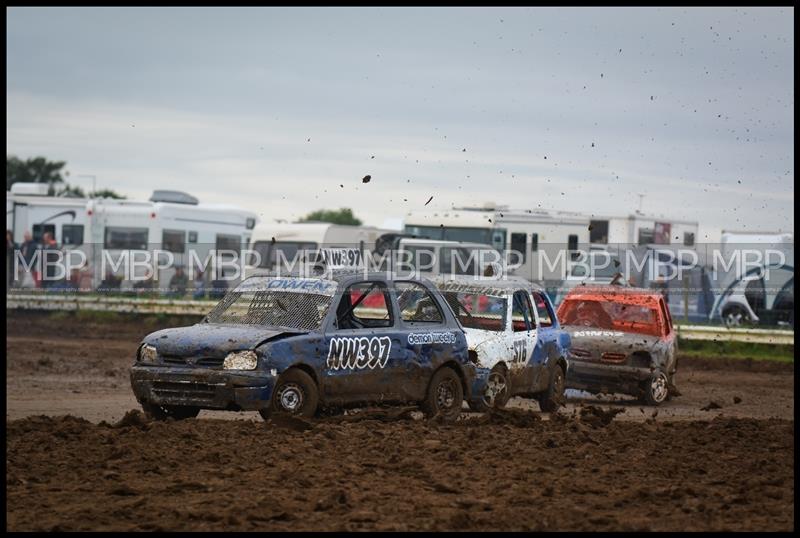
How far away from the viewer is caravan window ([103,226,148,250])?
35.9m

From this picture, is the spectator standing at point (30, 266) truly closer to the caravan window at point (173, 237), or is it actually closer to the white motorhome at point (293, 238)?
the caravan window at point (173, 237)

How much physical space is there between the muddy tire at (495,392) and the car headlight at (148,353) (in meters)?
3.93

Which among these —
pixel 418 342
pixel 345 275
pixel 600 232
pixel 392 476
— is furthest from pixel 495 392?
pixel 600 232

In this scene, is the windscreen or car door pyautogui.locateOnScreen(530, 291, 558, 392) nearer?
the windscreen

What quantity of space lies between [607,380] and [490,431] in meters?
6.26

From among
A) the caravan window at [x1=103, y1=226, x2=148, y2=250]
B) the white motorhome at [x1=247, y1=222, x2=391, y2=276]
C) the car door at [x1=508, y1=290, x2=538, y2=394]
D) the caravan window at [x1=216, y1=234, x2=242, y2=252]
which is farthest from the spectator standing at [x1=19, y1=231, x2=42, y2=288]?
the car door at [x1=508, y1=290, x2=538, y2=394]

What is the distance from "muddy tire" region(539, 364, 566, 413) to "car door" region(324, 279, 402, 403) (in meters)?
3.43

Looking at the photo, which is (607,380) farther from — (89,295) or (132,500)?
(89,295)

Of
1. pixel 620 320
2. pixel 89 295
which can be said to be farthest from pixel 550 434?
pixel 89 295

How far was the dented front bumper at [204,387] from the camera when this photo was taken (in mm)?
12195

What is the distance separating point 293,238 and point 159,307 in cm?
550

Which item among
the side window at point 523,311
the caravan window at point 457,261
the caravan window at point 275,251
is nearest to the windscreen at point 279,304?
the side window at point 523,311

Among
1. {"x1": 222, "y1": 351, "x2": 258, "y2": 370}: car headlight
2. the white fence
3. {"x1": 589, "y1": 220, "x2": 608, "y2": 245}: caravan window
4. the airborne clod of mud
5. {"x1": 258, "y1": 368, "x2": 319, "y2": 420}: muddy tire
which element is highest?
{"x1": 589, "y1": 220, "x2": 608, "y2": 245}: caravan window

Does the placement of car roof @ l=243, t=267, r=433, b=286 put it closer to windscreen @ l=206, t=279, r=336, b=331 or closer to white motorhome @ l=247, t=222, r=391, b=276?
windscreen @ l=206, t=279, r=336, b=331
